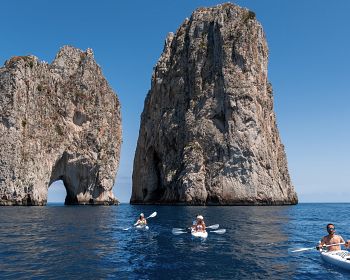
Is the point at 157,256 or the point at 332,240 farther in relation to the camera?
the point at 157,256

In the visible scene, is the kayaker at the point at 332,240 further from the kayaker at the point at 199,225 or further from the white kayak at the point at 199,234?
the kayaker at the point at 199,225

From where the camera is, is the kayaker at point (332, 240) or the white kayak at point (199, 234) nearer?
the kayaker at point (332, 240)

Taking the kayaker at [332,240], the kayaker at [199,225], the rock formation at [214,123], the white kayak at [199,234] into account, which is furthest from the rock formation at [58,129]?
the kayaker at [332,240]

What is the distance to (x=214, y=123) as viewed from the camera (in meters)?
→ 99.9

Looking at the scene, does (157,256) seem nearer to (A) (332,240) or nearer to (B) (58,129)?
(A) (332,240)

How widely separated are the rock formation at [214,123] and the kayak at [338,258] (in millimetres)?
71124

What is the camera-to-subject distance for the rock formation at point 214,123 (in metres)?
93.7

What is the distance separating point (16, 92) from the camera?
273 ft

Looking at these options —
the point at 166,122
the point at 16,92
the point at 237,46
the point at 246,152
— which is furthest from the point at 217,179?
the point at 16,92

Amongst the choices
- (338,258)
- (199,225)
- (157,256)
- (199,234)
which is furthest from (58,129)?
(338,258)

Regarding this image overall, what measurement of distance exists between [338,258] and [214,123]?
8157cm

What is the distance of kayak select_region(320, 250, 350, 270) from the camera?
18484 mm

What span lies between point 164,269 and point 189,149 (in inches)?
→ 3113

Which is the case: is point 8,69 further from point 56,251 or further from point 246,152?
point 56,251
